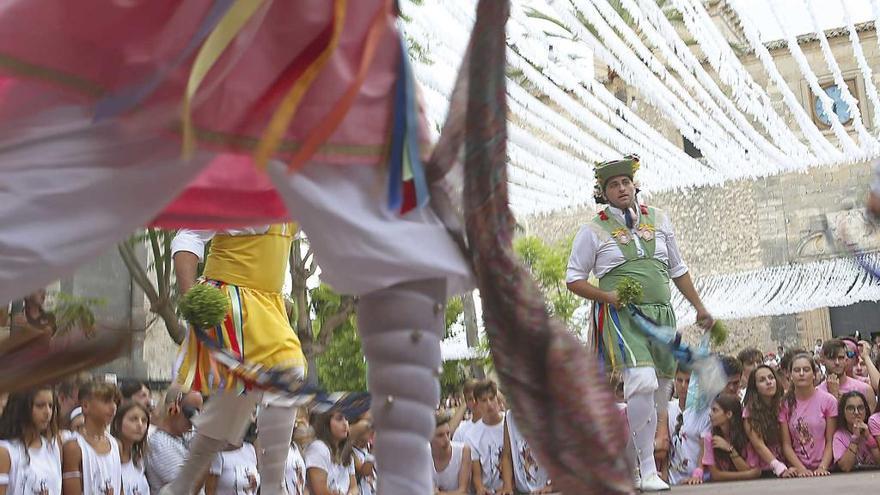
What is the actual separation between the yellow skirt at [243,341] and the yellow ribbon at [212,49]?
228cm

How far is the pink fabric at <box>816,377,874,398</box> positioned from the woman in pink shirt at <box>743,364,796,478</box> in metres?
0.59

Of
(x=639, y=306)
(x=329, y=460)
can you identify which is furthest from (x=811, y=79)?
(x=329, y=460)

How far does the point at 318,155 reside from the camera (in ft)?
7.06

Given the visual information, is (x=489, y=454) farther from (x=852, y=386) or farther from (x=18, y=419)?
(x=18, y=419)

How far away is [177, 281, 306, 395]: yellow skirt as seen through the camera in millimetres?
4254

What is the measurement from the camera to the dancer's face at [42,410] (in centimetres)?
502

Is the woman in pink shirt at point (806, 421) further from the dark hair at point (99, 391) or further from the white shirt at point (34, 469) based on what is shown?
the white shirt at point (34, 469)

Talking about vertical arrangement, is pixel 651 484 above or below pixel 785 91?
below

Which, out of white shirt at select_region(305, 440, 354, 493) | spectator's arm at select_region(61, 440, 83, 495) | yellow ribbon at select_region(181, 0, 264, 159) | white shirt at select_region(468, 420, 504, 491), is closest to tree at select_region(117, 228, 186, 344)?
white shirt at select_region(468, 420, 504, 491)

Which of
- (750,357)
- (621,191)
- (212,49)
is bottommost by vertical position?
(750,357)

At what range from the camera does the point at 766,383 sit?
8.43m

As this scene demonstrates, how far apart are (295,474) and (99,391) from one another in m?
1.56

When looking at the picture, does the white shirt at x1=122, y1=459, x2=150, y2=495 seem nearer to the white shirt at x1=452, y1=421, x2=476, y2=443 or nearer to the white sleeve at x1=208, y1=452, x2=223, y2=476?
the white sleeve at x1=208, y1=452, x2=223, y2=476

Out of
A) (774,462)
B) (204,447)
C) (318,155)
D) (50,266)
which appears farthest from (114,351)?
(774,462)
